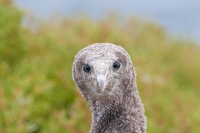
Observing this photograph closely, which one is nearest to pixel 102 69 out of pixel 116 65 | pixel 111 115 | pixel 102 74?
pixel 102 74

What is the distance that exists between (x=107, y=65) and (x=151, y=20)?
27.2 meters

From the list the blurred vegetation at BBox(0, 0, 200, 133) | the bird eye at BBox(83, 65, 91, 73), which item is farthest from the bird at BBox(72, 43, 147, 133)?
the blurred vegetation at BBox(0, 0, 200, 133)

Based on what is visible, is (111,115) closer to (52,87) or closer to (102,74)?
(102,74)

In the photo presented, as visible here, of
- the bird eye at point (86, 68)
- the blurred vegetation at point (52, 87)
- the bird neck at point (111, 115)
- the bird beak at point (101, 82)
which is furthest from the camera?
the blurred vegetation at point (52, 87)

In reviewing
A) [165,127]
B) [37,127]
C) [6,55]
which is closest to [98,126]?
[37,127]

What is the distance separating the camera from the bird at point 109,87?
3955 mm

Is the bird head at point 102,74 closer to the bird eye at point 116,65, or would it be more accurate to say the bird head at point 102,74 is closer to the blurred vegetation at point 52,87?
the bird eye at point 116,65

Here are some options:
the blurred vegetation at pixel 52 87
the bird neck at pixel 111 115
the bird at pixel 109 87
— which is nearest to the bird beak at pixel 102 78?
the bird at pixel 109 87

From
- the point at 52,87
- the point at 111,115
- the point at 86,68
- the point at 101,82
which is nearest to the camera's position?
the point at 101,82

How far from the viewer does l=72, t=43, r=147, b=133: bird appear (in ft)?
13.0

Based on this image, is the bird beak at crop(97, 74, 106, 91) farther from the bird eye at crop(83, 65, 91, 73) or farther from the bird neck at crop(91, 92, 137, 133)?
the bird neck at crop(91, 92, 137, 133)

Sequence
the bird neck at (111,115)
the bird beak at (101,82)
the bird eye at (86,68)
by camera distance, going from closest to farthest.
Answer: the bird beak at (101,82) → the bird eye at (86,68) → the bird neck at (111,115)

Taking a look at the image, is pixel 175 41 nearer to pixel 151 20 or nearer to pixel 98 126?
pixel 151 20

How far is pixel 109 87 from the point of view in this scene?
3.97 m
